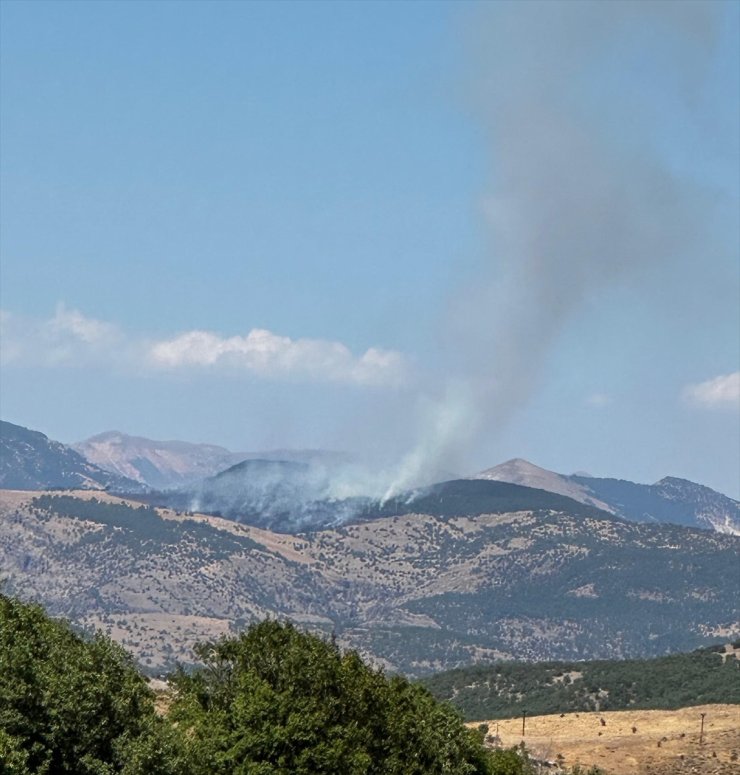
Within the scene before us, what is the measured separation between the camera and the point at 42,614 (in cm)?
10794

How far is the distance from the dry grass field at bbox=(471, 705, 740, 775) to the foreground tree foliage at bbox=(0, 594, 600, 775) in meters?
39.6

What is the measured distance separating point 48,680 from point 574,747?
93823mm

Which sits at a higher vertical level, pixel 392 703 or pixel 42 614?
pixel 42 614

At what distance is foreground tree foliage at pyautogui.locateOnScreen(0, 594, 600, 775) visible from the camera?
81438 millimetres

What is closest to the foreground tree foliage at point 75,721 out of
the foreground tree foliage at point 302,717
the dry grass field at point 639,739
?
the foreground tree foliage at point 302,717

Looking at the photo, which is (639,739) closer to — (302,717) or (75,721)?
(302,717)

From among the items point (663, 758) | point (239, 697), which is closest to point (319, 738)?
point (239, 697)

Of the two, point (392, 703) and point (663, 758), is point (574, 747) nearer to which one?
point (663, 758)

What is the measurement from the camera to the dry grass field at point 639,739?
154 meters

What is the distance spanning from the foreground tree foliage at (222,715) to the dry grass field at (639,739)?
130ft

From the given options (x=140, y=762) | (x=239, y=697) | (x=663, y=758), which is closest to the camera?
(x=140, y=762)

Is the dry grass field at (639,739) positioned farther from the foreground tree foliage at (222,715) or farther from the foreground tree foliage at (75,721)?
the foreground tree foliage at (75,721)

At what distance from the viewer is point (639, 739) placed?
167750mm

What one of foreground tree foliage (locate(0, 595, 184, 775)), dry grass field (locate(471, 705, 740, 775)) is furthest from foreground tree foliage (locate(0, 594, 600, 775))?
dry grass field (locate(471, 705, 740, 775))
